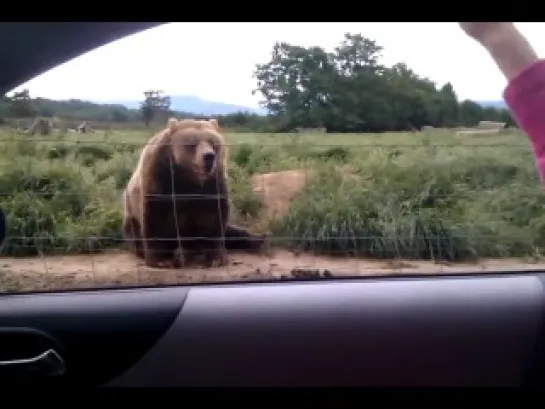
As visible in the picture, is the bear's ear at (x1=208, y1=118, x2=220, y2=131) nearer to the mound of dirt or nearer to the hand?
the mound of dirt

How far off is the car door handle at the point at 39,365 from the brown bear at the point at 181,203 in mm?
306

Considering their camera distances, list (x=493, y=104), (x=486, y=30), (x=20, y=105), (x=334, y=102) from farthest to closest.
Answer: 1. (x=334, y=102)
2. (x=493, y=104)
3. (x=20, y=105)
4. (x=486, y=30)

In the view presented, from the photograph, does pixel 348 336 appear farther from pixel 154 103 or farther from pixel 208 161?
pixel 154 103

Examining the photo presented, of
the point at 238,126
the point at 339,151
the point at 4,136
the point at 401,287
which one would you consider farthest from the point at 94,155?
the point at 401,287

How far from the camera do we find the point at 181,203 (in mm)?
2262

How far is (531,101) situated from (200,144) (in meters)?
0.75

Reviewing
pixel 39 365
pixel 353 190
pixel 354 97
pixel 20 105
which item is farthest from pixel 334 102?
pixel 39 365

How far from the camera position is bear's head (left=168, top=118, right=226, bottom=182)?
223 centimetres

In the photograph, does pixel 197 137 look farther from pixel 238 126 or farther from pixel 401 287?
pixel 401 287

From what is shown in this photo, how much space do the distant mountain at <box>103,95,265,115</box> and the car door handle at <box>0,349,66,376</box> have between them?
580 millimetres

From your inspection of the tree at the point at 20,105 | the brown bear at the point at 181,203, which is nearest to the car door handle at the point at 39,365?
the brown bear at the point at 181,203

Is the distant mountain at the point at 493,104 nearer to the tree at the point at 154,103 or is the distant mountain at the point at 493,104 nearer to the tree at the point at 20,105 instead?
the tree at the point at 154,103

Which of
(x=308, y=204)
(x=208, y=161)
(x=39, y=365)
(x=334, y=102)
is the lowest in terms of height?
(x=39, y=365)

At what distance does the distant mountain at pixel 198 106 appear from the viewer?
7.09 ft
